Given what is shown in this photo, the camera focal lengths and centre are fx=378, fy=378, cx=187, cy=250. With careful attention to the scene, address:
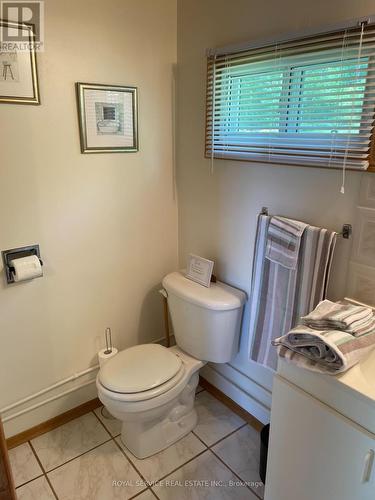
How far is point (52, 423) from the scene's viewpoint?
2.05m

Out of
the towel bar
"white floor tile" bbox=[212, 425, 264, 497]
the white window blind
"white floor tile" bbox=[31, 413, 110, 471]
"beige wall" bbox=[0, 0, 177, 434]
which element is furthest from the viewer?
"white floor tile" bbox=[31, 413, 110, 471]

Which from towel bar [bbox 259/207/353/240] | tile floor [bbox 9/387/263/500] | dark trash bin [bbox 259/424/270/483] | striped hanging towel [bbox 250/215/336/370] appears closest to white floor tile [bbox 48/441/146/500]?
tile floor [bbox 9/387/263/500]

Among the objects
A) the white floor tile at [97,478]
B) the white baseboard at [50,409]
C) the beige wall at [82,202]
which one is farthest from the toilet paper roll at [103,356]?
the white floor tile at [97,478]

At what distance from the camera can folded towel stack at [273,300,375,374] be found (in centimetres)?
111

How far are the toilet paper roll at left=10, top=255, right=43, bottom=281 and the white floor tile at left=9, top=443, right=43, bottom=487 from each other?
911 millimetres

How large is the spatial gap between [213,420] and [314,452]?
1.02m

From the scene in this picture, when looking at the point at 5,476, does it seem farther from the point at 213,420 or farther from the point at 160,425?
the point at 213,420

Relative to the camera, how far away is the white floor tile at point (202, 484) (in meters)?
1.69

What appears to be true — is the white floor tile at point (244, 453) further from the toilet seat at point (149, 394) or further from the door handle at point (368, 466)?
the door handle at point (368, 466)

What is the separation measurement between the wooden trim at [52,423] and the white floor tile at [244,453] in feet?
2.47

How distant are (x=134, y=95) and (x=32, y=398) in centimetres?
164

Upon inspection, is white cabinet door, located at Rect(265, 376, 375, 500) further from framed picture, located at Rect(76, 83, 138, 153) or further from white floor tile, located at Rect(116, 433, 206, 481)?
framed picture, located at Rect(76, 83, 138, 153)

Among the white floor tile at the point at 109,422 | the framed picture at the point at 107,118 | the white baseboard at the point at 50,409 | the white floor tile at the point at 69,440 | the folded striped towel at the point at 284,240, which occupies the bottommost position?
the white floor tile at the point at 69,440

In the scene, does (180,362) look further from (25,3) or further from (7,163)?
(25,3)
